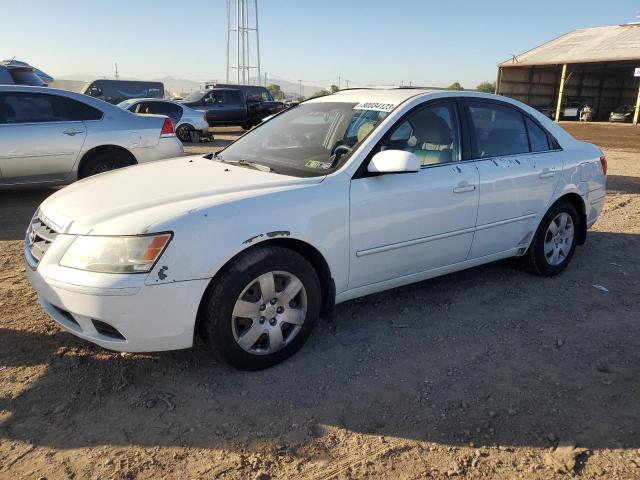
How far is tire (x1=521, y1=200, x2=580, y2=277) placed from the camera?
4629 mm

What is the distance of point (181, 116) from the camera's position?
51.3 ft

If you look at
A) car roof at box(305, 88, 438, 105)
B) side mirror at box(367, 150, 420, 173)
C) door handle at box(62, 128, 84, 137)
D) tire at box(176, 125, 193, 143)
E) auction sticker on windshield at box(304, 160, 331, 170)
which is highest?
car roof at box(305, 88, 438, 105)

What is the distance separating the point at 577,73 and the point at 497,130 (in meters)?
39.2

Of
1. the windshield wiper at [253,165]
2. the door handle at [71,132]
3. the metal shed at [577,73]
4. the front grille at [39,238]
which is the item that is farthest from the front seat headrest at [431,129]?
the metal shed at [577,73]

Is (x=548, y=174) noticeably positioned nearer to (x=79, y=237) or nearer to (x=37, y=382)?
(x=79, y=237)

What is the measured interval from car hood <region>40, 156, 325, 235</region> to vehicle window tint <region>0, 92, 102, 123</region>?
3819mm

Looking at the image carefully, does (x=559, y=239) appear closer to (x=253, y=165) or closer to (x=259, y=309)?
(x=253, y=165)

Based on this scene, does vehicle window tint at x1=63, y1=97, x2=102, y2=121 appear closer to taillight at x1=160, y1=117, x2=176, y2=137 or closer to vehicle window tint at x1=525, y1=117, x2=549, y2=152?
taillight at x1=160, y1=117, x2=176, y2=137

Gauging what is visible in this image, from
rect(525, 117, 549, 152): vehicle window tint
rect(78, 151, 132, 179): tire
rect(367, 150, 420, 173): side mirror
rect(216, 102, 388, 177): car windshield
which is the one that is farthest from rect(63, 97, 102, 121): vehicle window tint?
rect(525, 117, 549, 152): vehicle window tint

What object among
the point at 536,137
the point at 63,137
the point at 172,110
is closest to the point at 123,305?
the point at 536,137

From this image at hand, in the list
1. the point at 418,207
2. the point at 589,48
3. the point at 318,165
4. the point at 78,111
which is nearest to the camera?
the point at 318,165

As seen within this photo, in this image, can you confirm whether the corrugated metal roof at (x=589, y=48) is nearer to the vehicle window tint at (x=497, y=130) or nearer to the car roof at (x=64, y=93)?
the vehicle window tint at (x=497, y=130)

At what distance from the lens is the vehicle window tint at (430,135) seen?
366 cm

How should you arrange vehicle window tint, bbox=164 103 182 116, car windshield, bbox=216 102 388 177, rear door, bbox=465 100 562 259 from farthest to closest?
vehicle window tint, bbox=164 103 182 116
rear door, bbox=465 100 562 259
car windshield, bbox=216 102 388 177
